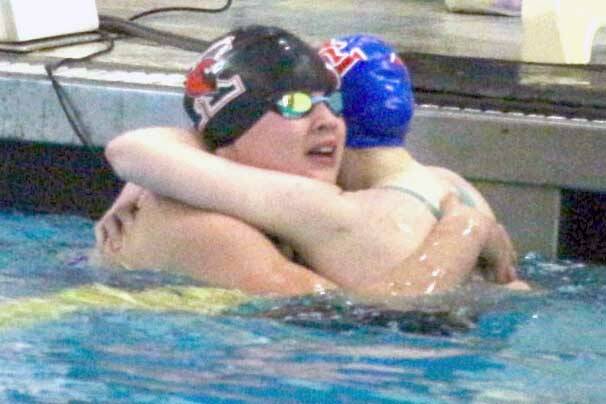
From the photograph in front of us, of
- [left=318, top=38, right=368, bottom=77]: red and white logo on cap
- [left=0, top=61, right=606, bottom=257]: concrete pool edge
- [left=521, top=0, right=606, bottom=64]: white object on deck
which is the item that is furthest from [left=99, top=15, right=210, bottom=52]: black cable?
[left=318, top=38, right=368, bottom=77]: red and white logo on cap

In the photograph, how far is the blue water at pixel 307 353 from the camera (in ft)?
9.34

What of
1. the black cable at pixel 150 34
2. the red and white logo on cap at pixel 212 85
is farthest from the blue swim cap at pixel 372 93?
the black cable at pixel 150 34

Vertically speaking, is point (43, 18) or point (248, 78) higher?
point (248, 78)

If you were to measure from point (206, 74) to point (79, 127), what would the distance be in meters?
0.98

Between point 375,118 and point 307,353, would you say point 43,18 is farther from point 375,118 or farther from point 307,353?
point 307,353

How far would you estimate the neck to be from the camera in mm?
3629

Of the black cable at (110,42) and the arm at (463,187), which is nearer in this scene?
the arm at (463,187)

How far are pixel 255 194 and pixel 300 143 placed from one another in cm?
Result: 19

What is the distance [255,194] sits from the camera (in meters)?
3.37

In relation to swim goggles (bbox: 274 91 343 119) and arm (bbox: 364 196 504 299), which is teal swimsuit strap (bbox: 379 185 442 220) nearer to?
arm (bbox: 364 196 504 299)

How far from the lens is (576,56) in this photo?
4.96m

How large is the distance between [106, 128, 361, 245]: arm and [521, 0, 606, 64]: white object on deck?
1677 mm

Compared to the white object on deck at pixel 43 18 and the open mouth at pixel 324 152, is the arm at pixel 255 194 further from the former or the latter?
the white object on deck at pixel 43 18

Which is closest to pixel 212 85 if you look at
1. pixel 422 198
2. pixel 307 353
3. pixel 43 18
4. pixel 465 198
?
pixel 422 198
